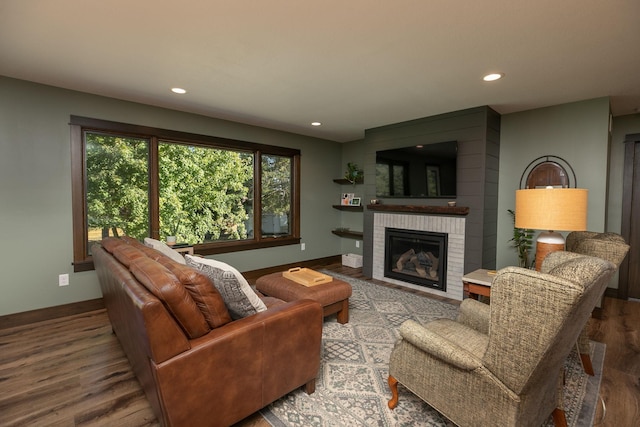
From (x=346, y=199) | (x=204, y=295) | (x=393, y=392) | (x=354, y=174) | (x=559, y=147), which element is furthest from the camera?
(x=346, y=199)

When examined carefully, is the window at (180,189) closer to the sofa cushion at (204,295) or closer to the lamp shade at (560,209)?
the sofa cushion at (204,295)

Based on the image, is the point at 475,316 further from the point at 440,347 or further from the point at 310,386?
the point at 310,386

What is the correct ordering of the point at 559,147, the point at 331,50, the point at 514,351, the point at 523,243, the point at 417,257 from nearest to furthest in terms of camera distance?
the point at 514,351 → the point at 331,50 → the point at 559,147 → the point at 523,243 → the point at 417,257

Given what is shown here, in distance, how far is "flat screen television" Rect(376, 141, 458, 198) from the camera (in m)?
3.96

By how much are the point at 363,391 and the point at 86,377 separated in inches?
76.6

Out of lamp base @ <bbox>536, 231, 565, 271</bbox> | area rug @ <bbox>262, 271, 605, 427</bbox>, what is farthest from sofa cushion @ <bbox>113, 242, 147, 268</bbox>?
lamp base @ <bbox>536, 231, 565, 271</bbox>

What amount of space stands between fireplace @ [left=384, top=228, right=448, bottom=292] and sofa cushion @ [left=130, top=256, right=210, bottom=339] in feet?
10.9

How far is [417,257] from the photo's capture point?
4.43 m

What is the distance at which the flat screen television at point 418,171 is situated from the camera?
3955 millimetres

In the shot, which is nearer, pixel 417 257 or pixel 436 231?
pixel 436 231

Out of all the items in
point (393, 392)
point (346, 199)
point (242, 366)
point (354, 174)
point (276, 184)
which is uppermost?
point (354, 174)

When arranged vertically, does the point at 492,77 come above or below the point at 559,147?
above

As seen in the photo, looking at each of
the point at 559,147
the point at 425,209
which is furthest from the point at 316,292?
the point at 559,147

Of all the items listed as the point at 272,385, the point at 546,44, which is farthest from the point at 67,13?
the point at 546,44
